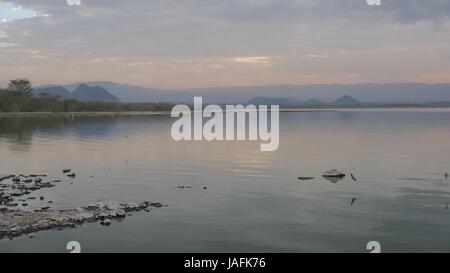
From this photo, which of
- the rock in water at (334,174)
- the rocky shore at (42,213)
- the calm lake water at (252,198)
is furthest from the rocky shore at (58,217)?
the rock in water at (334,174)

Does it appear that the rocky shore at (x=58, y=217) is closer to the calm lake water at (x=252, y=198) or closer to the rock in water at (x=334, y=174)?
the calm lake water at (x=252, y=198)

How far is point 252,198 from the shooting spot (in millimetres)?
31750

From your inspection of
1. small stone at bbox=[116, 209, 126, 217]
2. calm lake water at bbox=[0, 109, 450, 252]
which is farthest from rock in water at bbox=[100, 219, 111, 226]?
small stone at bbox=[116, 209, 126, 217]

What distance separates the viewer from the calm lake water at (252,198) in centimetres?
2194

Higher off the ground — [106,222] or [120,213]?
[120,213]

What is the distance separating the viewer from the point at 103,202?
27.8 meters

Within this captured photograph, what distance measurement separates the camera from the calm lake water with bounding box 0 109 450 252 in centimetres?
2194

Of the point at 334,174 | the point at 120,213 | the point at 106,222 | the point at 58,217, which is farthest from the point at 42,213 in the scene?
the point at 334,174

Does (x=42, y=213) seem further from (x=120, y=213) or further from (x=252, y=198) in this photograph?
(x=252, y=198)

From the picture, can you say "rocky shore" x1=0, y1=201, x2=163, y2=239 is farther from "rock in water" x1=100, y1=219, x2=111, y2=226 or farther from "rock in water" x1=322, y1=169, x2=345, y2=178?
"rock in water" x1=322, y1=169, x2=345, y2=178
